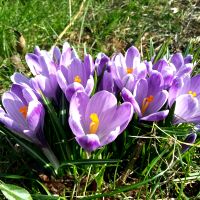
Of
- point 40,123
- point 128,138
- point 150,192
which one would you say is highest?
point 40,123

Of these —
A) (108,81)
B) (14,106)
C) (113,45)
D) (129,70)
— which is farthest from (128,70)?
(113,45)

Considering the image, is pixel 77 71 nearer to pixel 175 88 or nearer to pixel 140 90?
pixel 140 90

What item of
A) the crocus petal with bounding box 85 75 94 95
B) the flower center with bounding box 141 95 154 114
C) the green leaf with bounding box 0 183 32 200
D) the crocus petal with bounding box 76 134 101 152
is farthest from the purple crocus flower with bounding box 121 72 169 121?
the green leaf with bounding box 0 183 32 200

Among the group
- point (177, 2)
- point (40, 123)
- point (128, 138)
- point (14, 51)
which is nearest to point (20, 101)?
point (40, 123)

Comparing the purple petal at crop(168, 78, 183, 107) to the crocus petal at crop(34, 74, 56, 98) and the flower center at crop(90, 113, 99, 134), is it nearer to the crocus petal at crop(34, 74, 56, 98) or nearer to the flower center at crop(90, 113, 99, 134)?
the flower center at crop(90, 113, 99, 134)

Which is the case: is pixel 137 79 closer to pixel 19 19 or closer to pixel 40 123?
pixel 40 123

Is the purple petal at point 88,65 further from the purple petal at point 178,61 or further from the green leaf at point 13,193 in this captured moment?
the green leaf at point 13,193

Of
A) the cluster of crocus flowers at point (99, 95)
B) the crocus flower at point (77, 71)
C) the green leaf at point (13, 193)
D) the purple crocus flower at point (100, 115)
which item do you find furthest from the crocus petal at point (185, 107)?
the green leaf at point (13, 193)
